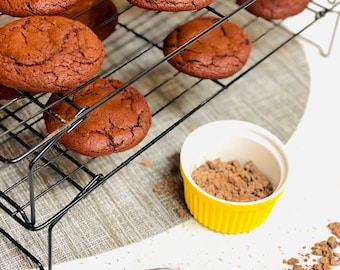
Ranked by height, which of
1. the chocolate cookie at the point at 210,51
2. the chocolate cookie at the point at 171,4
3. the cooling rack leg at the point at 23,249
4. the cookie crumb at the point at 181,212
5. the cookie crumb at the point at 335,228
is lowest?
the cookie crumb at the point at 335,228

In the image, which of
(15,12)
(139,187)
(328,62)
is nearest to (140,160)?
(139,187)

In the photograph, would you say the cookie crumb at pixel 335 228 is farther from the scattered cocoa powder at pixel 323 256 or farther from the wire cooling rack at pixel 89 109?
the wire cooling rack at pixel 89 109

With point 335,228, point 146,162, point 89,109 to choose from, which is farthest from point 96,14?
point 335,228

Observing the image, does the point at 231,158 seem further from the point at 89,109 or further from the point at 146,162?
the point at 89,109

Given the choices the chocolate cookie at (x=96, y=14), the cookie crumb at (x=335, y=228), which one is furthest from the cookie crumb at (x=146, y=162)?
the cookie crumb at (x=335, y=228)

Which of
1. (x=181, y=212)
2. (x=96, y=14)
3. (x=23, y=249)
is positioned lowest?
(x=181, y=212)
